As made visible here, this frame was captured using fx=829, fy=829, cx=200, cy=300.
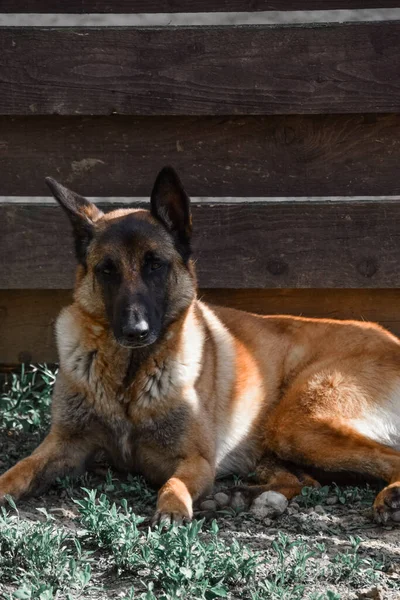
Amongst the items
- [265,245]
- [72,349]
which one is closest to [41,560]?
[72,349]

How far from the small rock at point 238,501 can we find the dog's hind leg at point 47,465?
806 millimetres

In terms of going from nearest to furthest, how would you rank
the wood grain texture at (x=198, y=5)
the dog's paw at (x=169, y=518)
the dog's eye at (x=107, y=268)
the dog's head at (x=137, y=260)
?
the dog's paw at (x=169, y=518), the dog's head at (x=137, y=260), the dog's eye at (x=107, y=268), the wood grain texture at (x=198, y=5)

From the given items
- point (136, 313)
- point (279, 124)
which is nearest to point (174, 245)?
point (136, 313)

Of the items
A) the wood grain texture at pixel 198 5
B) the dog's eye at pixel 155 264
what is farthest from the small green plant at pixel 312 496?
the wood grain texture at pixel 198 5

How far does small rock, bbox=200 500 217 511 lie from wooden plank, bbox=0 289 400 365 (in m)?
1.71

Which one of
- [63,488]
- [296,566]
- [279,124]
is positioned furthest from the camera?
[279,124]

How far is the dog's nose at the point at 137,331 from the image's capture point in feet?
12.9

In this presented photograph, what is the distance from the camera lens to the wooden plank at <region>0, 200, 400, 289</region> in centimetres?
519

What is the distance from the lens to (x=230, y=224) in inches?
207

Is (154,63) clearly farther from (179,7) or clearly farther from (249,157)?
(249,157)

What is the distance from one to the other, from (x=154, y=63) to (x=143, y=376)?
1946mm

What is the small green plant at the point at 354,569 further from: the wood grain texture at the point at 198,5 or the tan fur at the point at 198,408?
the wood grain texture at the point at 198,5

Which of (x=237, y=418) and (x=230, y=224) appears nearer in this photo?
(x=237, y=418)

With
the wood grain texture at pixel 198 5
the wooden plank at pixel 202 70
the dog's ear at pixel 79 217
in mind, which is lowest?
the dog's ear at pixel 79 217
